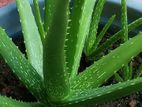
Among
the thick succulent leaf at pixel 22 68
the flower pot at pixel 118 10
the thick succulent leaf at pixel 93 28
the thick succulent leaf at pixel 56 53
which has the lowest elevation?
the flower pot at pixel 118 10

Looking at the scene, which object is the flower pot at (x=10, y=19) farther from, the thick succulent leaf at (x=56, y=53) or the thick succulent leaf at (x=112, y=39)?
the thick succulent leaf at (x=56, y=53)

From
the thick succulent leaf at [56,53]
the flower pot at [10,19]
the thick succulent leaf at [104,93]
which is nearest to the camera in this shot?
the thick succulent leaf at [56,53]

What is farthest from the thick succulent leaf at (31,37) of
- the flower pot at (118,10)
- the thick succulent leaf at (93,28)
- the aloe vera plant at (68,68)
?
the flower pot at (118,10)

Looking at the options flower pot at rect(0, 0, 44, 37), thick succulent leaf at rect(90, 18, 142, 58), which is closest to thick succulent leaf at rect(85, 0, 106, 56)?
thick succulent leaf at rect(90, 18, 142, 58)

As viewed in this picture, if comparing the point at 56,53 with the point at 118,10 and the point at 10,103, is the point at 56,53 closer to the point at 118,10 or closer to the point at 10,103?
the point at 10,103

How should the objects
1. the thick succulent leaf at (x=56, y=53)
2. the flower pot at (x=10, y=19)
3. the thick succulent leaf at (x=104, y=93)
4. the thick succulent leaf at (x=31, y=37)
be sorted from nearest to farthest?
the thick succulent leaf at (x=56, y=53)
the thick succulent leaf at (x=104, y=93)
the thick succulent leaf at (x=31, y=37)
the flower pot at (x=10, y=19)

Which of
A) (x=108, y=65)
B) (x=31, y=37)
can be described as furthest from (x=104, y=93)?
(x=31, y=37)
